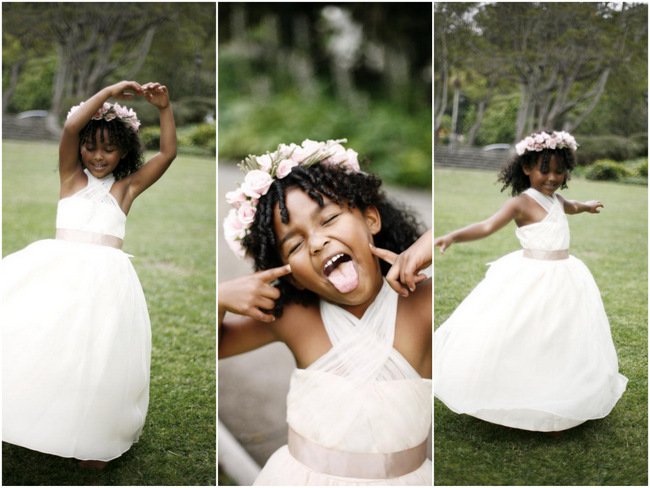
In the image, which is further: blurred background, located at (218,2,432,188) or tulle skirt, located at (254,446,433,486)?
blurred background, located at (218,2,432,188)

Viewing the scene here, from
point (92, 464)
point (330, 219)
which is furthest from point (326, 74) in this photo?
point (92, 464)

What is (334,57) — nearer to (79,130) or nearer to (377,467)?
(79,130)

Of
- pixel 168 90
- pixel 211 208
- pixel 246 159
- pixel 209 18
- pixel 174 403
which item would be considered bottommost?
pixel 174 403

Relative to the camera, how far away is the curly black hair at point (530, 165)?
8.14 feet

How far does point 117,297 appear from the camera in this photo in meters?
2.27

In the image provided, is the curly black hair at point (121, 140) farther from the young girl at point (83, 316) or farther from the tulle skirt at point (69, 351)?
the tulle skirt at point (69, 351)

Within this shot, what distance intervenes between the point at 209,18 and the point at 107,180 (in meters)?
0.82

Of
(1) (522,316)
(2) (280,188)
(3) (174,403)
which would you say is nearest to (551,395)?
(1) (522,316)

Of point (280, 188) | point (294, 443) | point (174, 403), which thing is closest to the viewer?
point (280, 188)

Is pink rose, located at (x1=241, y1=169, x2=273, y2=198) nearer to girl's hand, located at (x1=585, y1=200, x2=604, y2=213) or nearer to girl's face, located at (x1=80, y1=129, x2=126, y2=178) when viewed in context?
girl's face, located at (x1=80, y1=129, x2=126, y2=178)

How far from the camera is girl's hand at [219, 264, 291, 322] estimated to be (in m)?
2.27

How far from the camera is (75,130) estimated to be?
2.28 metres

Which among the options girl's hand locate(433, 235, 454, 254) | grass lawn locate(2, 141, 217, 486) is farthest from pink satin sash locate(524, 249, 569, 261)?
grass lawn locate(2, 141, 217, 486)

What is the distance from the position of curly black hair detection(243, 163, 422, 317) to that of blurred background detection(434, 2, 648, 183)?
39 centimetres
